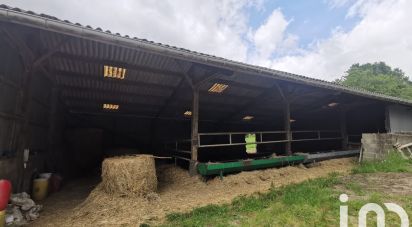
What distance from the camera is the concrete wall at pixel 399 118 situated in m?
12.7

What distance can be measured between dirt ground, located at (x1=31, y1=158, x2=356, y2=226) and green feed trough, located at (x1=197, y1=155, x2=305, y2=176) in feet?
0.92

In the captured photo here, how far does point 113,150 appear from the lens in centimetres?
1392

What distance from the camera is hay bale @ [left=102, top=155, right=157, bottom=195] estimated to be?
20.4ft

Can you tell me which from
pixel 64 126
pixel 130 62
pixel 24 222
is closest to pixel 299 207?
pixel 24 222

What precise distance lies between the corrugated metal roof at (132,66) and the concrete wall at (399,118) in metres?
0.92

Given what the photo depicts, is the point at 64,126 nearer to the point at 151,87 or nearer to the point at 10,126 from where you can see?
the point at 151,87

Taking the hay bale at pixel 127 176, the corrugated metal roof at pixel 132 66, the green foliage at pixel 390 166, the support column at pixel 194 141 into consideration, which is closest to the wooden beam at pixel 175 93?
the corrugated metal roof at pixel 132 66

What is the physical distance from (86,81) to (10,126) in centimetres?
423

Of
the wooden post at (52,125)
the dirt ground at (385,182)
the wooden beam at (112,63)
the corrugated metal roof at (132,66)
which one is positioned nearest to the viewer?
the corrugated metal roof at (132,66)

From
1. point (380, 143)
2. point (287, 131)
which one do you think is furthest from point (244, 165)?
point (380, 143)

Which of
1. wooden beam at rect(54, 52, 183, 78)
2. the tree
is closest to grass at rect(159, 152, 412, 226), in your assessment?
wooden beam at rect(54, 52, 183, 78)

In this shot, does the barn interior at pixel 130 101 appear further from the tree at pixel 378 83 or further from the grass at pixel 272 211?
the tree at pixel 378 83

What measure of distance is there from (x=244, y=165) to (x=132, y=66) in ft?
17.1

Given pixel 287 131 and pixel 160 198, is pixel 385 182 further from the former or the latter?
pixel 160 198
